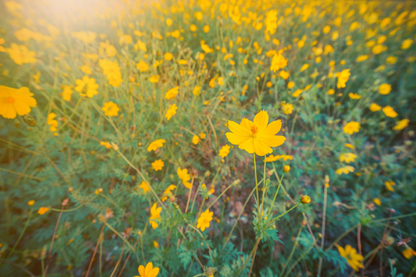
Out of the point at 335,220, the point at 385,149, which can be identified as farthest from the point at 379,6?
the point at 335,220

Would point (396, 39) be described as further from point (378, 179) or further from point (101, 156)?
point (101, 156)

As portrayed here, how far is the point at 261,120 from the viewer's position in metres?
0.79

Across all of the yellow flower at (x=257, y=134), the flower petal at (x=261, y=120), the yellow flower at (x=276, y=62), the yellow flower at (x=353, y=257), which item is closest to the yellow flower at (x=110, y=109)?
the yellow flower at (x=257, y=134)

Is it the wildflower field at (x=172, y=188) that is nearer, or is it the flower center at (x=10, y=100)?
the flower center at (x=10, y=100)

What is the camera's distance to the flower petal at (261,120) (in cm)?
77

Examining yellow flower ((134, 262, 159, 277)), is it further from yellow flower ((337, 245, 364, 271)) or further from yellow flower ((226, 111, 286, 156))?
yellow flower ((337, 245, 364, 271))

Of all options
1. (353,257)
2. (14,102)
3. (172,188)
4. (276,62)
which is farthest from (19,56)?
(353,257)

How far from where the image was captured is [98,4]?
10.9 feet

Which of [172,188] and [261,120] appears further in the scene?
[172,188]

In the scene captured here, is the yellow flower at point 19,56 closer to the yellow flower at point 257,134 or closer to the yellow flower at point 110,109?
the yellow flower at point 110,109

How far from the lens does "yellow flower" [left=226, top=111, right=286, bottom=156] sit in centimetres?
71

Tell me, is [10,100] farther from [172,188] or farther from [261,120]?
[261,120]

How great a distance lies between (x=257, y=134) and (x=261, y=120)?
7cm

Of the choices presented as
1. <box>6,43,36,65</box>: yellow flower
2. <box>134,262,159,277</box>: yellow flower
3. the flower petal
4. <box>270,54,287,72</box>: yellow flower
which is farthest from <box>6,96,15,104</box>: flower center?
<box>270,54,287,72</box>: yellow flower
